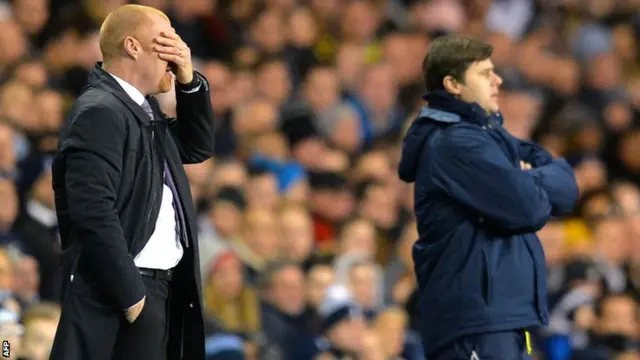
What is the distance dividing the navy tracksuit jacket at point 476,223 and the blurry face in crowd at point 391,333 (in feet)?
9.88

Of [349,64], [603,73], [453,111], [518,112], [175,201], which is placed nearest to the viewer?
[175,201]

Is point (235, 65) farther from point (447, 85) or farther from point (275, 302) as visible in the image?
point (447, 85)

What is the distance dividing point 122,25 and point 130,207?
1.98 feet

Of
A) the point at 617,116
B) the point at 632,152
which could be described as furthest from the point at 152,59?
the point at 617,116

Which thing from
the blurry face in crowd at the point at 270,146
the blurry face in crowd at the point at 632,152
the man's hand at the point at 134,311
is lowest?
the blurry face in crowd at the point at 632,152

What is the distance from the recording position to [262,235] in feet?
29.6

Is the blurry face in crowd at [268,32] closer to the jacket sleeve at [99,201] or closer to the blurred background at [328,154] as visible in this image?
the blurred background at [328,154]

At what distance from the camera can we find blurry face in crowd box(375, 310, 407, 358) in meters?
8.43

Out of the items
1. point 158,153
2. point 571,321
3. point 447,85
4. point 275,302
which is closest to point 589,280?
point 571,321

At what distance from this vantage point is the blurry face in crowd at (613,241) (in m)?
9.76

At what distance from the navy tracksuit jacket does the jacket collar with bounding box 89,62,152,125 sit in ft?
4.15

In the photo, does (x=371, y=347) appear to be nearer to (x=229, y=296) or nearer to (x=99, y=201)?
(x=229, y=296)

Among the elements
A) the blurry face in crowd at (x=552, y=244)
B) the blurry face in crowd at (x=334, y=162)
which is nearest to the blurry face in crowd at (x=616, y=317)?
the blurry face in crowd at (x=552, y=244)

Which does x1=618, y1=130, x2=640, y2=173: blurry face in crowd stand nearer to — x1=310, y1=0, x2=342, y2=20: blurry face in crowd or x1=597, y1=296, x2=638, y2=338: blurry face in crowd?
x1=310, y1=0, x2=342, y2=20: blurry face in crowd
